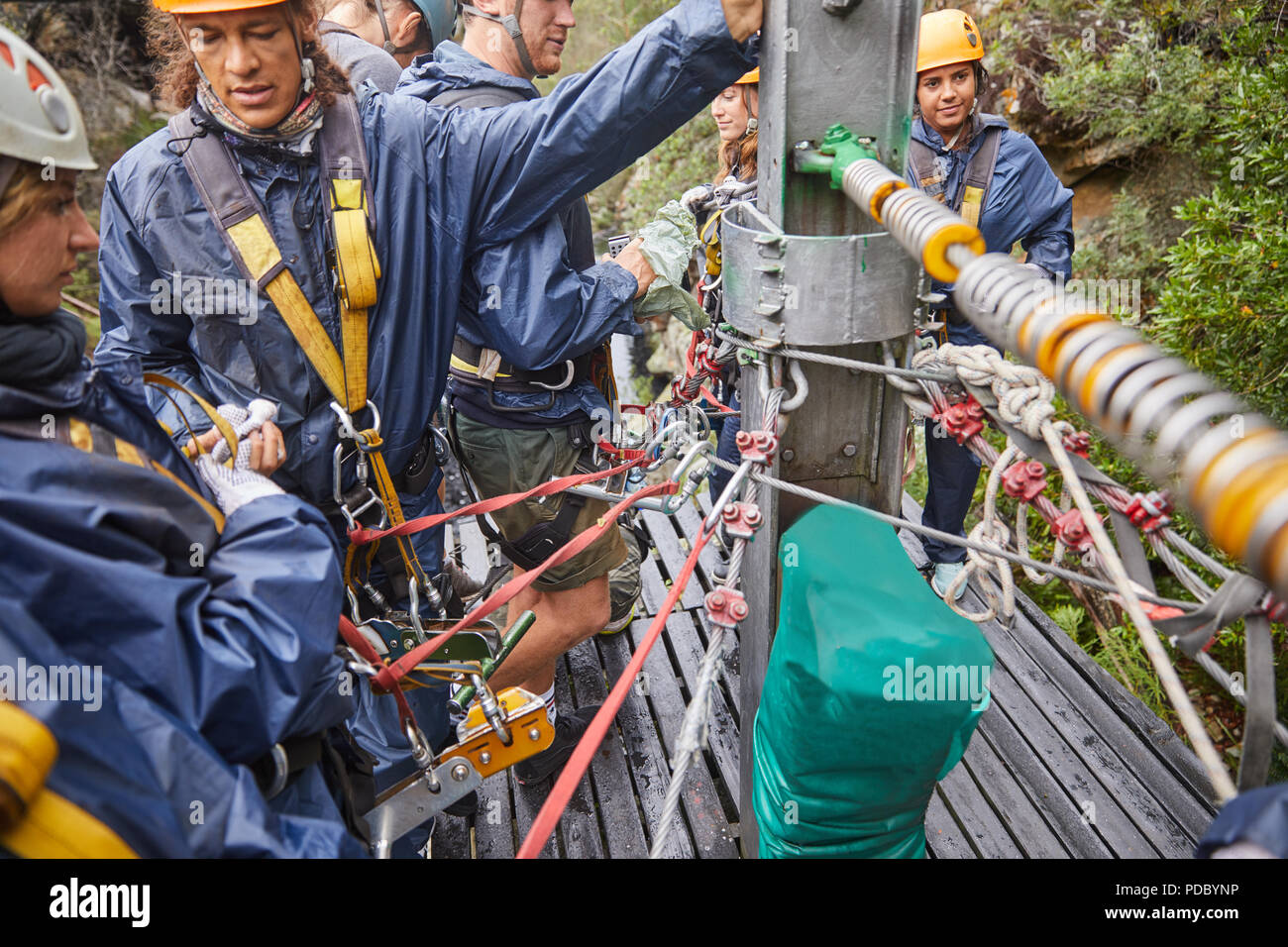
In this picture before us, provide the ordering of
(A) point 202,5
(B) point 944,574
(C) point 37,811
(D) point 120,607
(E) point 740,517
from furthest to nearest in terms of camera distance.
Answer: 1. (B) point 944,574
2. (A) point 202,5
3. (E) point 740,517
4. (D) point 120,607
5. (C) point 37,811

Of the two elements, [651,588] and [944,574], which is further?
[651,588]

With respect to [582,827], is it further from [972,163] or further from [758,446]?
[972,163]

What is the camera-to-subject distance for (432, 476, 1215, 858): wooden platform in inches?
106

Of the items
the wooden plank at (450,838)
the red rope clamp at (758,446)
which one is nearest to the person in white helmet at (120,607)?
the red rope clamp at (758,446)

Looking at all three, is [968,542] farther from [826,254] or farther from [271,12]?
[271,12]

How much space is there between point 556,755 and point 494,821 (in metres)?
0.29

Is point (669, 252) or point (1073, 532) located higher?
point (669, 252)

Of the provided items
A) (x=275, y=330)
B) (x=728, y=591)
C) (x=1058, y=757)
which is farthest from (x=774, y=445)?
(x=1058, y=757)

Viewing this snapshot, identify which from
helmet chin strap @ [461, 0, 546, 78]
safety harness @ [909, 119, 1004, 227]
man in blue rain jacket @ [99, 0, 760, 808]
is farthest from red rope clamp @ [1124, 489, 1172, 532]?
safety harness @ [909, 119, 1004, 227]

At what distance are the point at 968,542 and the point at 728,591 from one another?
43cm

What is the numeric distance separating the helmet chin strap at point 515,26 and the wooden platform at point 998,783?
7.11 ft

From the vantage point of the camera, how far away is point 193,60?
84.5 inches

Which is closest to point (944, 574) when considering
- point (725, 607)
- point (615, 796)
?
point (615, 796)

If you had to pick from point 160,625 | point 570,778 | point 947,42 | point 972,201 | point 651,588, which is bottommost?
point 651,588
